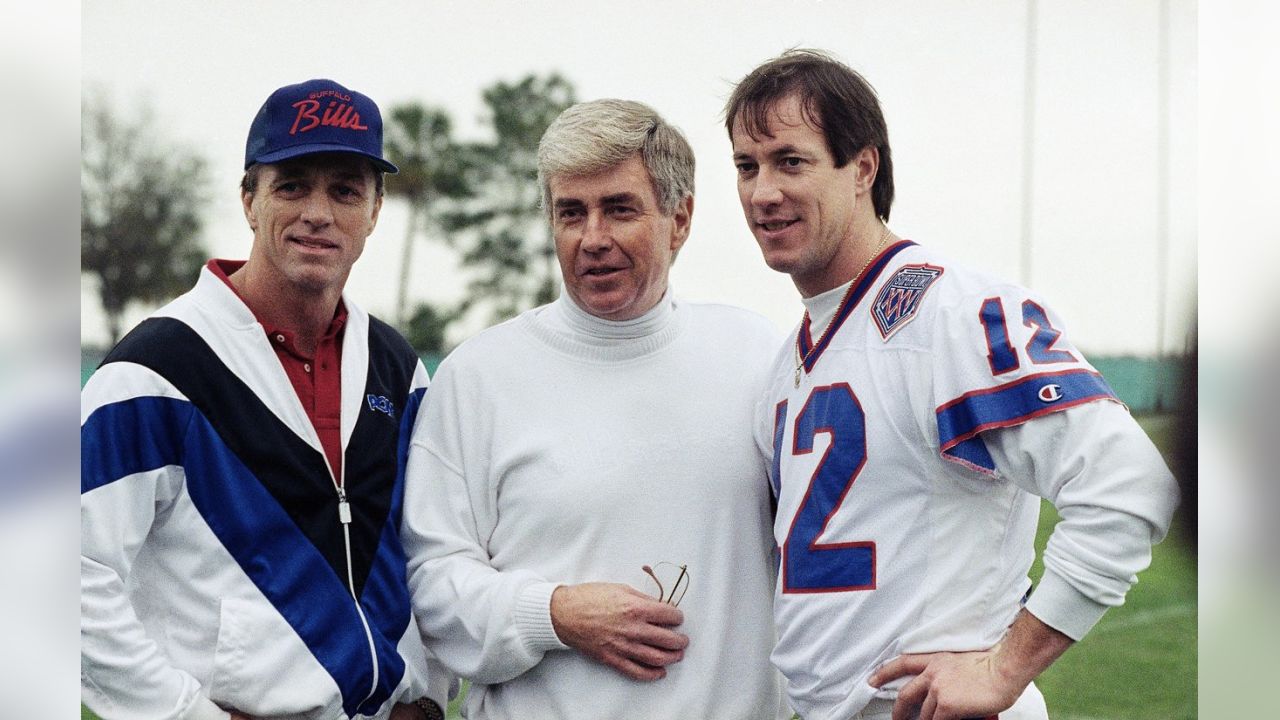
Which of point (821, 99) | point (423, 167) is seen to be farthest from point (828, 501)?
point (423, 167)

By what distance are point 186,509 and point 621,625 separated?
932mm

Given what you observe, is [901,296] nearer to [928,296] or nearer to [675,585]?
[928,296]

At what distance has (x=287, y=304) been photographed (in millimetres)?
2820

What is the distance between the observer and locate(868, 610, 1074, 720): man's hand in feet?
7.02

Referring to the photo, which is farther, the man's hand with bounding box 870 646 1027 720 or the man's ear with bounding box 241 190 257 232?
the man's ear with bounding box 241 190 257 232

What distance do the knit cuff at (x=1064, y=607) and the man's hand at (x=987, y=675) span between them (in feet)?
0.07

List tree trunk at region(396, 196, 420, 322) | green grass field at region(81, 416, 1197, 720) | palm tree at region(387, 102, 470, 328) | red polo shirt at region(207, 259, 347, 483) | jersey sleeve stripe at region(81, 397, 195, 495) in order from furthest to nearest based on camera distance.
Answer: palm tree at region(387, 102, 470, 328) → tree trunk at region(396, 196, 420, 322) → green grass field at region(81, 416, 1197, 720) → red polo shirt at region(207, 259, 347, 483) → jersey sleeve stripe at region(81, 397, 195, 495)

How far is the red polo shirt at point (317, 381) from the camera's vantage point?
2789 mm

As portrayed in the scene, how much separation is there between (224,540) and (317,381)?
425 millimetres

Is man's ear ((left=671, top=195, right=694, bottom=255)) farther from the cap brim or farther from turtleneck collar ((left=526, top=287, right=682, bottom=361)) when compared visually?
the cap brim

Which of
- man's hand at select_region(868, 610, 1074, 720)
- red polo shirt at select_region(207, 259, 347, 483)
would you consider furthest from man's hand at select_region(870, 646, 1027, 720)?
red polo shirt at select_region(207, 259, 347, 483)

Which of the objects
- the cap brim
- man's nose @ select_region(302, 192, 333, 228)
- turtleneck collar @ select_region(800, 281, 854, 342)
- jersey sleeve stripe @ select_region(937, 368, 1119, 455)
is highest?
the cap brim
